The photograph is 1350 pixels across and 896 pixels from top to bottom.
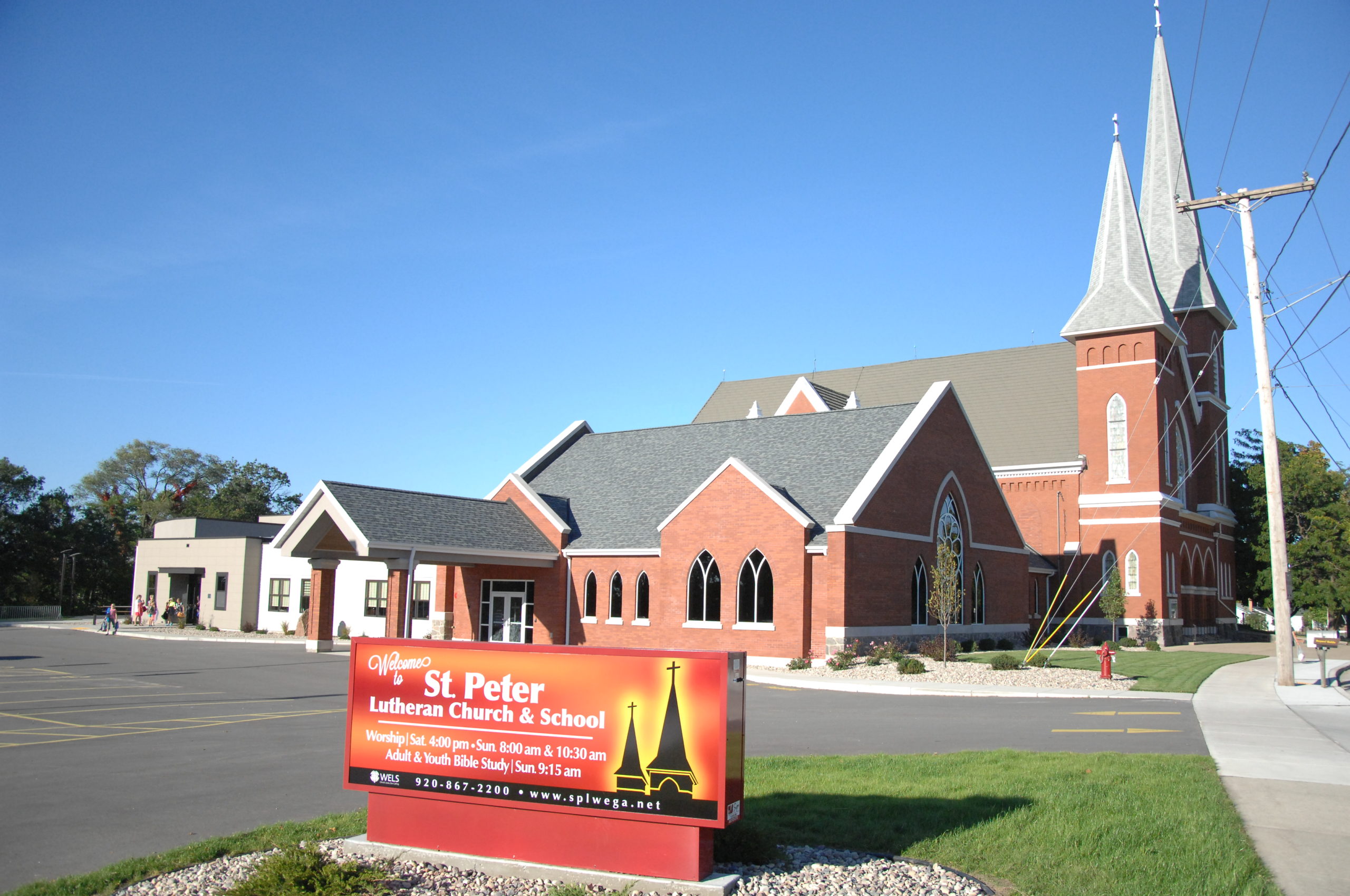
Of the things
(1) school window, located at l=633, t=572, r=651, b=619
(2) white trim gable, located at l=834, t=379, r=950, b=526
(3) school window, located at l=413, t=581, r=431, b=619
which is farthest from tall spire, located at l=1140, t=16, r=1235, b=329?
(3) school window, located at l=413, t=581, r=431, b=619

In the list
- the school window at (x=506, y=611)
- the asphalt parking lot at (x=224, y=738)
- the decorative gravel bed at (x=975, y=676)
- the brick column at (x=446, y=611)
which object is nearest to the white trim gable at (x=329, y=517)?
the asphalt parking lot at (x=224, y=738)

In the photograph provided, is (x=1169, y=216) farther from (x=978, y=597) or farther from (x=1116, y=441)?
(x=978, y=597)

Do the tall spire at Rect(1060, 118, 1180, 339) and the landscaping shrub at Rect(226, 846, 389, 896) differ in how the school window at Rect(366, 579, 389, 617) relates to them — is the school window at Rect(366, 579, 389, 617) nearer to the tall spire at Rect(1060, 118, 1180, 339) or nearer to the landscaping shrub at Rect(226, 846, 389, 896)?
the tall spire at Rect(1060, 118, 1180, 339)

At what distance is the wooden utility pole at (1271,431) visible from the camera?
22922 mm

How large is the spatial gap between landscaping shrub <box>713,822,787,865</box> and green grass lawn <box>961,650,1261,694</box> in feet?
57.0

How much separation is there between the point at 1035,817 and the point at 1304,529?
66.8m

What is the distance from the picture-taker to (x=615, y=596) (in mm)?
34125

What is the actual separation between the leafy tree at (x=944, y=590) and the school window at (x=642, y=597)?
9131 mm

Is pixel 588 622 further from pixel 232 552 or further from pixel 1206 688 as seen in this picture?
pixel 232 552

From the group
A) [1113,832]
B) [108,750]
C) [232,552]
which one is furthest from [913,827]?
→ [232,552]

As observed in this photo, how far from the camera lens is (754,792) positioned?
33.0 feet

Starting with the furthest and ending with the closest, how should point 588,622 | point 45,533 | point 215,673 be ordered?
point 45,533 < point 588,622 < point 215,673

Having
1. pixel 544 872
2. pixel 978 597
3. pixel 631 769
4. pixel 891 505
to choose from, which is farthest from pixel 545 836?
pixel 978 597

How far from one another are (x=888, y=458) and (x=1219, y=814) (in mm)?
22143
